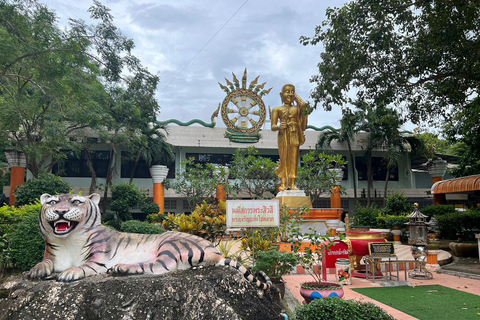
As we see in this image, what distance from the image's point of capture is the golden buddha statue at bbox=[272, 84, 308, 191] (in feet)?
35.3

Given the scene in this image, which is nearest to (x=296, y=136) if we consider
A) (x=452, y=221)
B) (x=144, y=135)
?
(x=452, y=221)

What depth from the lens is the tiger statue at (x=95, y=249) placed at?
3.78 metres

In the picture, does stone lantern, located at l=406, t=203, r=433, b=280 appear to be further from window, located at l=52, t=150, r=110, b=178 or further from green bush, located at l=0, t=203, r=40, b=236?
window, located at l=52, t=150, r=110, b=178

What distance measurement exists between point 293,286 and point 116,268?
12.9 ft

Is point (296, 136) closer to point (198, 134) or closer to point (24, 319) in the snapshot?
point (24, 319)

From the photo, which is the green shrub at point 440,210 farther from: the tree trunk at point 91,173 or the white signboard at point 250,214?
the tree trunk at point 91,173

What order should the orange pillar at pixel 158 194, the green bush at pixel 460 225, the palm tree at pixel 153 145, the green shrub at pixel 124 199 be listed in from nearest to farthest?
the green bush at pixel 460 225, the green shrub at pixel 124 199, the palm tree at pixel 153 145, the orange pillar at pixel 158 194

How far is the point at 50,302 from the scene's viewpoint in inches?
132

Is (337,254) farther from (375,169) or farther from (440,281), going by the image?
(375,169)

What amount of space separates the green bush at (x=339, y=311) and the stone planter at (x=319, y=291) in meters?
0.97

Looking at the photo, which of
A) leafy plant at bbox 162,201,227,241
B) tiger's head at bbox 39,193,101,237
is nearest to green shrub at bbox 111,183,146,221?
leafy plant at bbox 162,201,227,241

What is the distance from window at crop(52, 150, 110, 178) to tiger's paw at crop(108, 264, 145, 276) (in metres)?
18.3

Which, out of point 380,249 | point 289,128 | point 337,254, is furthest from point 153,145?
point 380,249

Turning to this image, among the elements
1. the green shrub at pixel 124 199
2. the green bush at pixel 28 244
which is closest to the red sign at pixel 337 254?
the green bush at pixel 28 244
